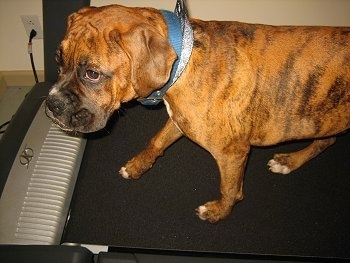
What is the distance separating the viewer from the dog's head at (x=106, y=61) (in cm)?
116

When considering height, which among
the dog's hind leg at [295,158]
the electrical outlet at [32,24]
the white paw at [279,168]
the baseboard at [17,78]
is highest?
the electrical outlet at [32,24]

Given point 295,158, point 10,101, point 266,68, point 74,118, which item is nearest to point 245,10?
point 295,158

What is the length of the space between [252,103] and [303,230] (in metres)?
0.91

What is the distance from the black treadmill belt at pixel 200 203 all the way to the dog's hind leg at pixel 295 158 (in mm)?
53

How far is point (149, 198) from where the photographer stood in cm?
195

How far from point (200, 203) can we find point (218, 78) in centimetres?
89

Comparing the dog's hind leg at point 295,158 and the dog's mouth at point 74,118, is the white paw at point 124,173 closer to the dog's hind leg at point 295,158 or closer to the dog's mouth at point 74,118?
the dog's mouth at point 74,118

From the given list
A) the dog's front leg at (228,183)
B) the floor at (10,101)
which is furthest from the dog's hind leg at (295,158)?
the floor at (10,101)

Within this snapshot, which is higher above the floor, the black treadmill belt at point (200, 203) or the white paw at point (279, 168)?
the white paw at point (279, 168)

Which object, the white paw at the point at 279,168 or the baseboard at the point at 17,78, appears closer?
the white paw at the point at 279,168

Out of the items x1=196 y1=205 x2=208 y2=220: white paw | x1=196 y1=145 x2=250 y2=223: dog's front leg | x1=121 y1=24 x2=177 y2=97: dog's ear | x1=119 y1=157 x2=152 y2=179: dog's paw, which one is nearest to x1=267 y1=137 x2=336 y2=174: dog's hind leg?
x1=196 y1=145 x2=250 y2=223: dog's front leg

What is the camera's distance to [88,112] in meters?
1.31

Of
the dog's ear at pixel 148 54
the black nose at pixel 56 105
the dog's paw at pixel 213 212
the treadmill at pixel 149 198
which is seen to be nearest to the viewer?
the dog's ear at pixel 148 54

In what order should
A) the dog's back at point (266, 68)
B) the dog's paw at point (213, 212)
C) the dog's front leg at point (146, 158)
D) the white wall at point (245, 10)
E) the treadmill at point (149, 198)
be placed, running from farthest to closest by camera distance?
the white wall at point (245, 10) → the dog's front leg at point (146, 158) → the dog's paw at point (213, 212) → the treadmill at point (149, 198) → the dog's back at point (266, 68)
